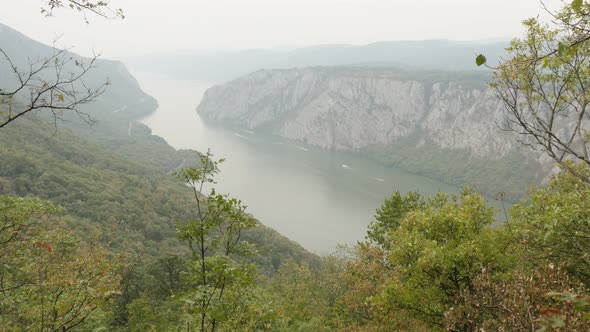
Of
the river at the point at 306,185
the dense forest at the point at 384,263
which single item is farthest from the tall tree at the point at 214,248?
the river at the point at 306,185

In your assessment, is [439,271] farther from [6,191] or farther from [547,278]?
[6,191]

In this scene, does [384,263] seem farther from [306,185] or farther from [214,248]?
[306,185]

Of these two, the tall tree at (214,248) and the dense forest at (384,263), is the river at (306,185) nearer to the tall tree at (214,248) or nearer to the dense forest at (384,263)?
the dense forest at (384,263)

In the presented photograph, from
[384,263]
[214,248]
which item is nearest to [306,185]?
[384,263]

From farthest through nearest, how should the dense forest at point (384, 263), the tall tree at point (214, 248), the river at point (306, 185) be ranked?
the river at point (306, 185) < the dense forest at point (384, 263) < the tall tree at point (214, 248)

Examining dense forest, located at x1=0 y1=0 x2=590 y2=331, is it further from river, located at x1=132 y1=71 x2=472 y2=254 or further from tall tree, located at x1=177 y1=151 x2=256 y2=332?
river, located at x1=132 y1=71 x2=472 y2=254
